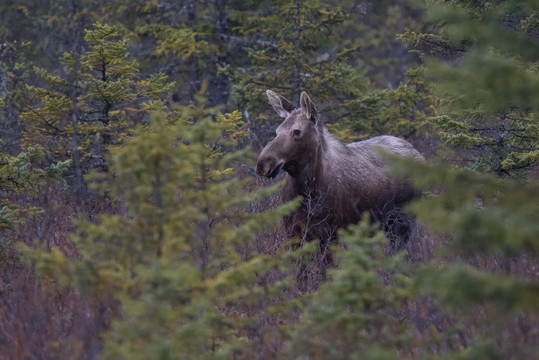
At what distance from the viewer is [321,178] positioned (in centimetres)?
759

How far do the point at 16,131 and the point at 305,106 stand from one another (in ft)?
27.0

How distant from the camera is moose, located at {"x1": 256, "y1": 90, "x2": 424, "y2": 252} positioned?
719cm

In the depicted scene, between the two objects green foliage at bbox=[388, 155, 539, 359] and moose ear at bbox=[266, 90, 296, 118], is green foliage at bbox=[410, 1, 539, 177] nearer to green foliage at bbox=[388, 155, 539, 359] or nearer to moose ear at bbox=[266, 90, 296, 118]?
green foliage at bbox=[388, 155, 539, 359]

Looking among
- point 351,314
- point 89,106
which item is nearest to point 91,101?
point 89,106

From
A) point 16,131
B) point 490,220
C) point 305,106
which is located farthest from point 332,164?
point 16,131

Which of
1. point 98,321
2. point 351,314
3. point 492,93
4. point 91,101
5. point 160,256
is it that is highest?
point 492,93

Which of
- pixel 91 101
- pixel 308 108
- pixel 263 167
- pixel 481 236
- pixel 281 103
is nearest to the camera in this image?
pixel 481 236

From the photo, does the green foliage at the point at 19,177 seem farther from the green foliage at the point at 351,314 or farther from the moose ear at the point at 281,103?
the green foliage at the point at 351,314

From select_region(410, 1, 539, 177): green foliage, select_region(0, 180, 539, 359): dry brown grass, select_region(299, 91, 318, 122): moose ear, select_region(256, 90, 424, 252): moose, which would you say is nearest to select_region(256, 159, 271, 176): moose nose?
select_region(256, 90, 424, 252): moose

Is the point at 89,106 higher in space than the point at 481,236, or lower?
lower

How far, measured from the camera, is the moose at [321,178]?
7188 millimetres

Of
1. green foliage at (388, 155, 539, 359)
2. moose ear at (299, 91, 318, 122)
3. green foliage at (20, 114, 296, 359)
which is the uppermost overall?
green foliage at (388, 155, 539, 359)

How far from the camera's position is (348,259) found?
3.50 metres

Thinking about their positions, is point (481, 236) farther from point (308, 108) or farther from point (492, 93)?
point (308, 108)
